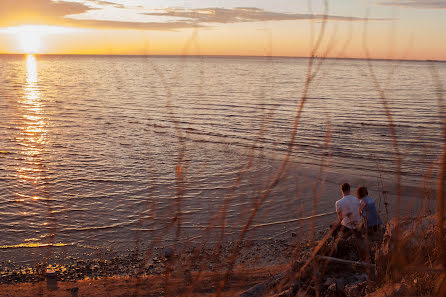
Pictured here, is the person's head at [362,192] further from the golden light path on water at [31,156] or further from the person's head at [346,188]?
the golden light path on water at [31,156]

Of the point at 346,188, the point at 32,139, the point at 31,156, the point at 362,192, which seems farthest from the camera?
the point at 32,139

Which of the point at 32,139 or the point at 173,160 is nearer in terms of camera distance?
the point at 173,160

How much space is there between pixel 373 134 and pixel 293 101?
→ 15.2m

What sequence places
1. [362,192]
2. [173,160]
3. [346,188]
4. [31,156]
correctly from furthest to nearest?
[31,156]
[173,160]
[346,188]
[362,192]

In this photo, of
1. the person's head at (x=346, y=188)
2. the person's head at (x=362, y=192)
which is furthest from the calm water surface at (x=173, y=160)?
the person's head at (x=362, y=192)

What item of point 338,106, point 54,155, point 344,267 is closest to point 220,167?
point 54,155

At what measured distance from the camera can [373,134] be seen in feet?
73.2

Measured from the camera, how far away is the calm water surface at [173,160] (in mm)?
3690

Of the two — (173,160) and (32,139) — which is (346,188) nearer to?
(173,160)

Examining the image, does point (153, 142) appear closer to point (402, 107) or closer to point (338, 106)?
point (338, 106)

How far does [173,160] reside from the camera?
1727 centimetres

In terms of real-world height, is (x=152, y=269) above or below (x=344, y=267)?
below

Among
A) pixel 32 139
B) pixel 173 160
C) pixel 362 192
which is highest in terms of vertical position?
pixel 362 192

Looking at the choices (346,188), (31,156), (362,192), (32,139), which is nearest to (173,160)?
(31,156)
